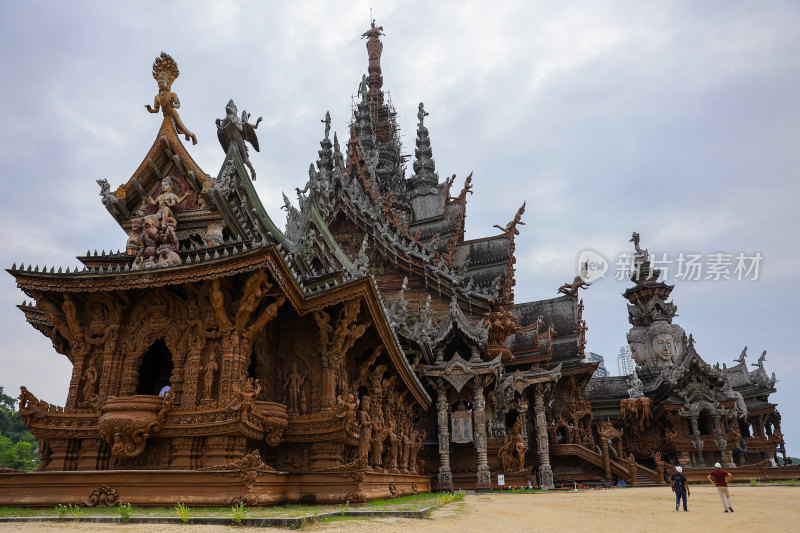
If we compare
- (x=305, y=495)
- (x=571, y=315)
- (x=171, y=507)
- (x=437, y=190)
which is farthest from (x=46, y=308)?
(x=437, y=190)

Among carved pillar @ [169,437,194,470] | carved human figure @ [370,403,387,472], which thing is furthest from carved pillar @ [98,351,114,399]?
carved human figure @ [370,403,387,472]

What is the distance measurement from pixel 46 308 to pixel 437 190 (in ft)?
80.9

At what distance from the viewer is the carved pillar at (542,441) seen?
19391mm

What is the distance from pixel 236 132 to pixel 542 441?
15074mm

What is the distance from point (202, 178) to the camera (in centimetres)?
1254

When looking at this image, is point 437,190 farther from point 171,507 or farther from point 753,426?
point 171,507

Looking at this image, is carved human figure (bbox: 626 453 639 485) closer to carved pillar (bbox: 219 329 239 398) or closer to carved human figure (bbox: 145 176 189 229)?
carved pillar (bbox: 219 329 239 398)

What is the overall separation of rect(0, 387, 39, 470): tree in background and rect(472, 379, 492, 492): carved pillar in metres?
22.9

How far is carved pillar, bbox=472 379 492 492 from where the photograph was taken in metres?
17.8

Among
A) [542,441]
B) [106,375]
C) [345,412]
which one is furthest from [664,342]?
[106,375]

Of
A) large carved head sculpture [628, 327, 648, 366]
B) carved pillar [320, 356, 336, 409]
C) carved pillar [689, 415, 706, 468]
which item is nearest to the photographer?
carved pillar [320, 356, 336, 409]

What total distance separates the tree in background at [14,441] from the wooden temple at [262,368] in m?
21.3

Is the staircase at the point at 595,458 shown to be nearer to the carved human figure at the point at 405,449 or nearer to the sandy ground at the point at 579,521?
the carved human figure at the point at 405,449

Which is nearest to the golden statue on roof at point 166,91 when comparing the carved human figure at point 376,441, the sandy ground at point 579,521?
the carved human figure at point 376,441
